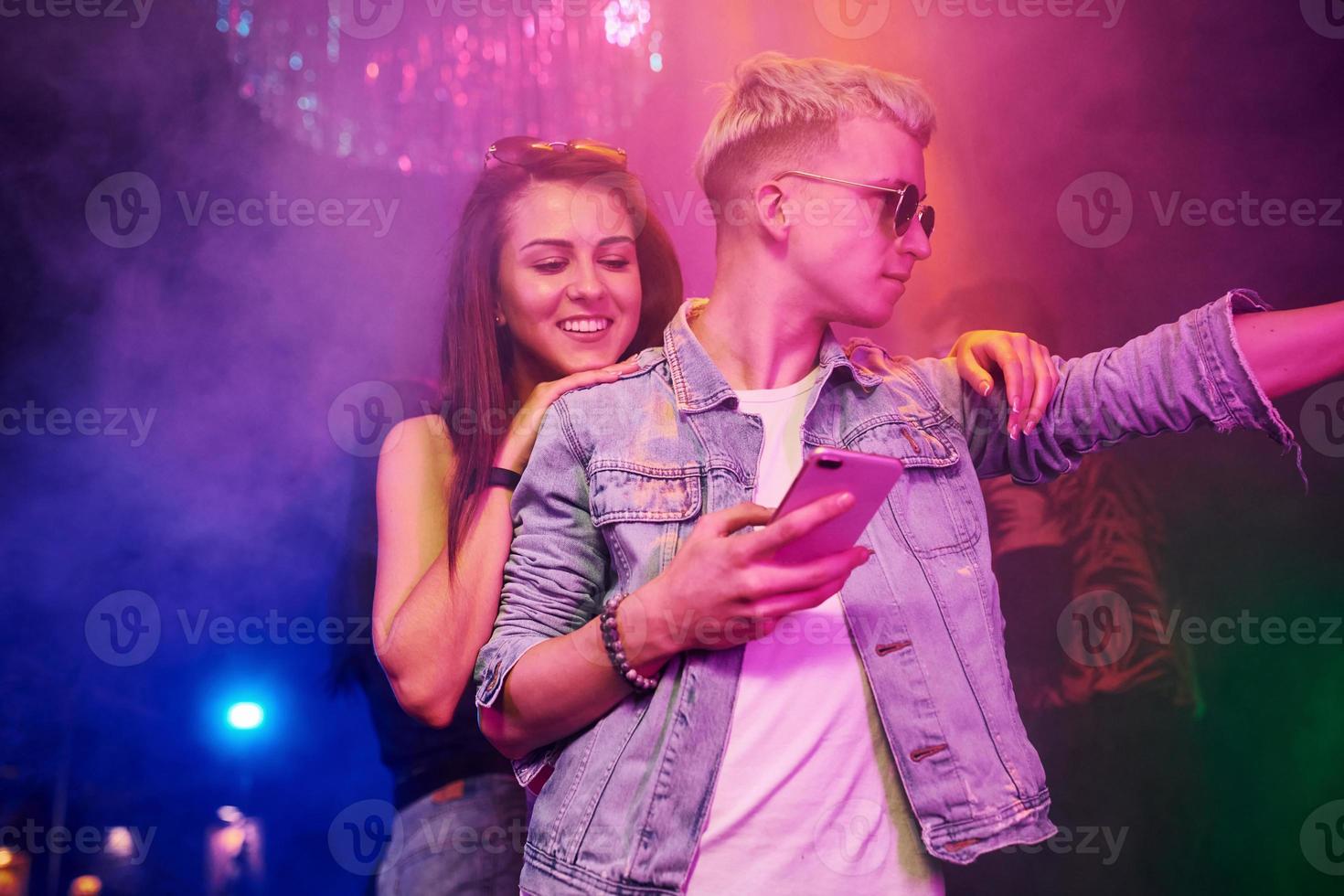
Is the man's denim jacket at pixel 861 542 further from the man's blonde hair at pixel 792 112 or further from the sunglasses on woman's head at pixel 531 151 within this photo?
the sunglasses on woman's head at pixel 531 151

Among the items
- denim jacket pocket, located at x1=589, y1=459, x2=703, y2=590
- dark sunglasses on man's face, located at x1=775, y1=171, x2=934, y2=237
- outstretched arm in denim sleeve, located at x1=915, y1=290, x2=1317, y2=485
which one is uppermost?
dark sunglasses on man's face, located at x1=775, y1=171, x2=934, y2=237

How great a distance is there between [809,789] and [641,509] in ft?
1.93

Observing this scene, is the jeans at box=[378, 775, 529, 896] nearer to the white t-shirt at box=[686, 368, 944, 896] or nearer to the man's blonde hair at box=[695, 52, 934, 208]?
the white t-shirt at box=[686, 368, 944, 896]

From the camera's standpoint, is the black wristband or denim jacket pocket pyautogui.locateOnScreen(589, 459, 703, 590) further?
the black wristband

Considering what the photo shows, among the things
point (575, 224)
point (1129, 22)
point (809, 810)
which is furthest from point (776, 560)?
point (1129, 22)

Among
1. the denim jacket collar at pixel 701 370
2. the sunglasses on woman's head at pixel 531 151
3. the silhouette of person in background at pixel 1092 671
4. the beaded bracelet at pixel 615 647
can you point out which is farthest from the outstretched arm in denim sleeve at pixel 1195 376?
the sunglasses on woman's head at pixel 531 151

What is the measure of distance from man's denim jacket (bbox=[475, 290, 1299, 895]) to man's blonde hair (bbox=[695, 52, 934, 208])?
395 mm

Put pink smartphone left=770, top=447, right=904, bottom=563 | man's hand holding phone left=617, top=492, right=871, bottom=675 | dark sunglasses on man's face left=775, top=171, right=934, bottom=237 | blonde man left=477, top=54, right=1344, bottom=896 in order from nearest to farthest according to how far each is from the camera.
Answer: pink smartphone left=770, top=447, right=904, bottom=563 → man's hand holding phone left=617, top=492, right=871, bottom=675 → blonde man left=477, top=54, right=1344, bottom=896 → dark sunglasses on man's face left=775, top=171, right=934, bottom=237

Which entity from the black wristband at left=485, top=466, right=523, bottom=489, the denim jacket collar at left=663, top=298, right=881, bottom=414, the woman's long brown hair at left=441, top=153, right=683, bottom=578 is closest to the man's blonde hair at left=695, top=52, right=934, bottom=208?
the denim jacket collar at left=663, top=298, right=881, bottom=414

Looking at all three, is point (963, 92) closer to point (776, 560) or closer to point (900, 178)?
point (900, 178)

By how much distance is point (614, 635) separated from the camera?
5.44ft

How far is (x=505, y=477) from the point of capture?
2240 mm

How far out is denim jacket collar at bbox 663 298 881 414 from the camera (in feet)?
6.38

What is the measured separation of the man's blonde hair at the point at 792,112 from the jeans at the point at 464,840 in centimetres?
152
